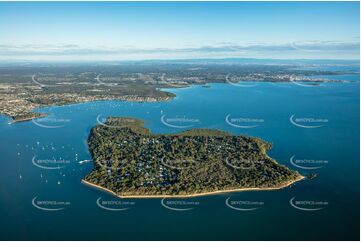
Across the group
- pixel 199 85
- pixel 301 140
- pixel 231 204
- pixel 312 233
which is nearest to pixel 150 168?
pixel 231 204

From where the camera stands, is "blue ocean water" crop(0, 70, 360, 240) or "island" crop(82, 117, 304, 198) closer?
"blue ocean water" crop(0, 70, 360, 240)

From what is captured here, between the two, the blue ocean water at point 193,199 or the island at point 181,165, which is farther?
the island at point 181,165

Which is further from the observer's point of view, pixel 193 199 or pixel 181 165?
pixel 181 165

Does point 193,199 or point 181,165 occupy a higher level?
point 181,165
